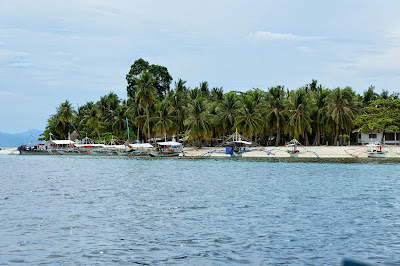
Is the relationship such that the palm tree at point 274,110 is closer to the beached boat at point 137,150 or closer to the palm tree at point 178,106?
the palm tree at point 178,106

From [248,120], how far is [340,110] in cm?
1720

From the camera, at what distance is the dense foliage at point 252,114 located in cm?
8638

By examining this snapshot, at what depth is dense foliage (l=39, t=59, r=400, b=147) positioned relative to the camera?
86375 mm

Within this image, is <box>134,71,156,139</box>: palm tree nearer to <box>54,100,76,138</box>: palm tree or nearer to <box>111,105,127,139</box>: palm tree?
<box>111,105,127,139</box>: palm tree

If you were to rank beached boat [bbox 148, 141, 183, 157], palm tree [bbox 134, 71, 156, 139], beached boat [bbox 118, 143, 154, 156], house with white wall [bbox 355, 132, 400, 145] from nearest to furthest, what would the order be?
beached boat [bbox 148, 141, 183, 157] < beached boat [bbox 118, 143, 154, 156] < house with white wall [bbox 355, 132, 400, 145] < palm tree [bbox 134, 71, 156, 139]

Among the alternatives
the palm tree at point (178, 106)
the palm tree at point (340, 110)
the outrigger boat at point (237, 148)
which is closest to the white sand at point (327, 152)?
the outrigger boat at point (237, 148)

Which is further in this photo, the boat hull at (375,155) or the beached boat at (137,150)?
the beached boat at (137,150)

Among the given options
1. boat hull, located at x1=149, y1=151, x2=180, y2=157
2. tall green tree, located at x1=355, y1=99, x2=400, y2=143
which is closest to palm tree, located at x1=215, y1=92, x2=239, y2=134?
boat hull, located at x1=149, y1=151, x2=180, y2=157

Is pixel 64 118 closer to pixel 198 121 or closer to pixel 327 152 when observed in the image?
pixel 198 121

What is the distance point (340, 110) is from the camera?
86.3 meters

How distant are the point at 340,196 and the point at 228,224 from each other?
13.4m

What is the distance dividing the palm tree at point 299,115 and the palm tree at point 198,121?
15.4 meters

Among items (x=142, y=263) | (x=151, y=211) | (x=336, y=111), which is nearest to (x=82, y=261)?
(x=142, y=263)

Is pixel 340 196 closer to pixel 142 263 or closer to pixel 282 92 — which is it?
pixel 142 263
